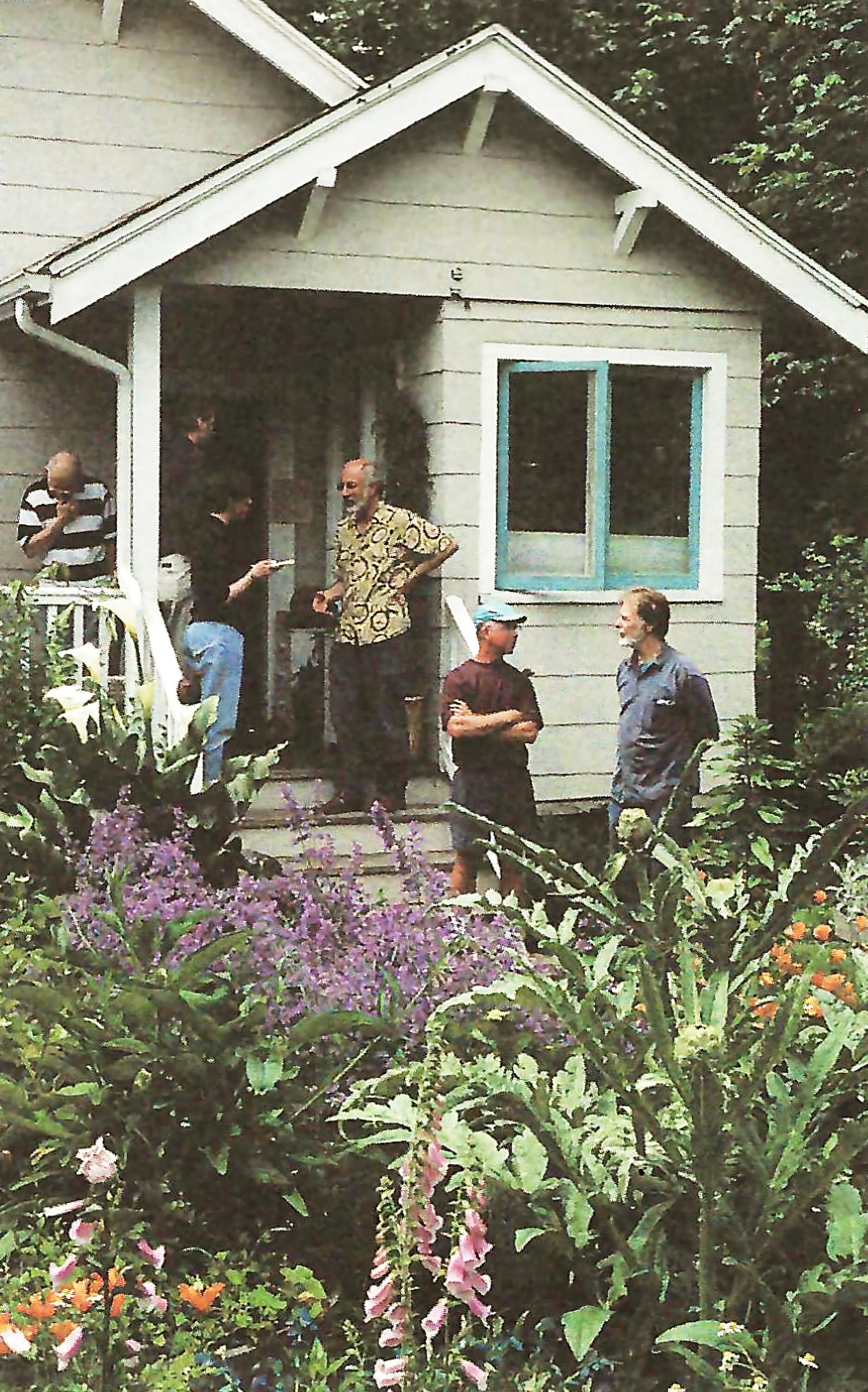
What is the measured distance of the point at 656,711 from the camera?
7.33m

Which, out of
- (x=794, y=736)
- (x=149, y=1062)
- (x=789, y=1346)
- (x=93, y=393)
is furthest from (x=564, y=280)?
(x=789, y=1346)

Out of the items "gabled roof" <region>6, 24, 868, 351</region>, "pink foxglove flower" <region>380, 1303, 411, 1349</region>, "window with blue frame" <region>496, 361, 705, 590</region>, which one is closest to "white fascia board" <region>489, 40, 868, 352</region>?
"gabled roof" <region>6, 24, 868, 351</region>

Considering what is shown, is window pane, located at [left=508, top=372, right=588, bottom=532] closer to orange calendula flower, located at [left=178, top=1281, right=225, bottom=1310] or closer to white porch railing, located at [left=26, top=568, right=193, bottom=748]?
white porch railing, located at [left=26, top=568, right=193, bottom=748]

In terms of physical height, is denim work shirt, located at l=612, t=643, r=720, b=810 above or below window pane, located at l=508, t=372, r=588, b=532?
below

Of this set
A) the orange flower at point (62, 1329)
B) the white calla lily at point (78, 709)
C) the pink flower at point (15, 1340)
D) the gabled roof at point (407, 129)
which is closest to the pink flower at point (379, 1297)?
the pink flower at point (15, 1340)

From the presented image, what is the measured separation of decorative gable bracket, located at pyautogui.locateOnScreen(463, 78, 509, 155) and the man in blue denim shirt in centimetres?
328

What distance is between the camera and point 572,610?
396 inches

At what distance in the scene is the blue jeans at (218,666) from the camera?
861 cm

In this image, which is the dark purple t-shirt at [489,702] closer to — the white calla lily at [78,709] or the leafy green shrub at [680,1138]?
the white calla lily at [78,709]

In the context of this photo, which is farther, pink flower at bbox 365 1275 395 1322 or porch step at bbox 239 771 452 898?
porch step at bbox 239 771 452 898

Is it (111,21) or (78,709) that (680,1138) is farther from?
(111,21)

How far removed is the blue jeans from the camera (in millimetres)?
8609

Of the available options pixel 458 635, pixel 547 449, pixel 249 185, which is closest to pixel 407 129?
pixel 249 185

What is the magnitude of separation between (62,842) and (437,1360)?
11.5 ft
